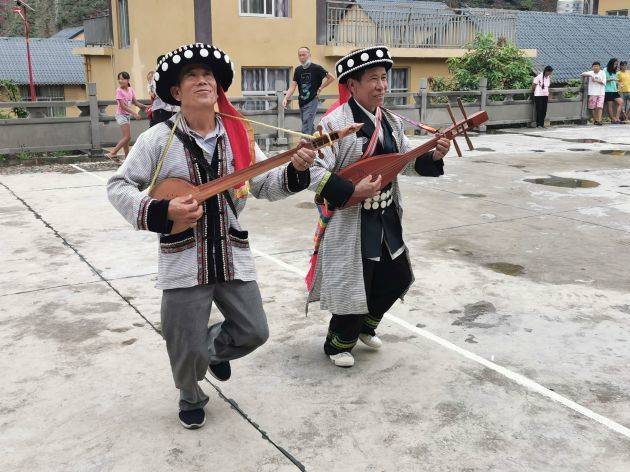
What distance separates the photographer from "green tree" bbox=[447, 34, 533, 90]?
1898cm

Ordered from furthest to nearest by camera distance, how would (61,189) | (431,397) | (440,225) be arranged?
(61,189), (440,225), (431,397)

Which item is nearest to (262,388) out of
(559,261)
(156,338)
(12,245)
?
(156,338)

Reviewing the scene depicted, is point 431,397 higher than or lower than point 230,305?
lower

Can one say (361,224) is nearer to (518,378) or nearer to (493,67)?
(518,378)

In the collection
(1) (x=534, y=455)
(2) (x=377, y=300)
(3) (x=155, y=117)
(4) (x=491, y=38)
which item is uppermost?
(4) (x=491, y=38)

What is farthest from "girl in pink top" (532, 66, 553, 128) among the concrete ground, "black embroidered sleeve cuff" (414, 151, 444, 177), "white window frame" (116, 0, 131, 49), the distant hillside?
the distant hillside

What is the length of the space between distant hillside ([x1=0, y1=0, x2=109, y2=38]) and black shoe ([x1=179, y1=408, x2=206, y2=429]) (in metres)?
46.5

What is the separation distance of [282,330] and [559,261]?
2.88m

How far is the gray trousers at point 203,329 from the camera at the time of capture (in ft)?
10.0

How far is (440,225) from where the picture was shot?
7422 mm

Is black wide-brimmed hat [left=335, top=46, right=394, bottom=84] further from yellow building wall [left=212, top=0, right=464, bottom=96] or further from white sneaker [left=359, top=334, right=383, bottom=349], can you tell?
yellow building wall [left=212, top=0, right=464, bottom=96]

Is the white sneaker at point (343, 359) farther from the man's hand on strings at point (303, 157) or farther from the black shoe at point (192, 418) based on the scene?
the man's hand on strings at point (303, 157)

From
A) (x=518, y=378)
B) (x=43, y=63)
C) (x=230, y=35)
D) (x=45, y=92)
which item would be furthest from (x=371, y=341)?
(x=43, y=63)

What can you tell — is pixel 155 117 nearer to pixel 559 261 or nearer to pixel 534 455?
pixel 559 261
